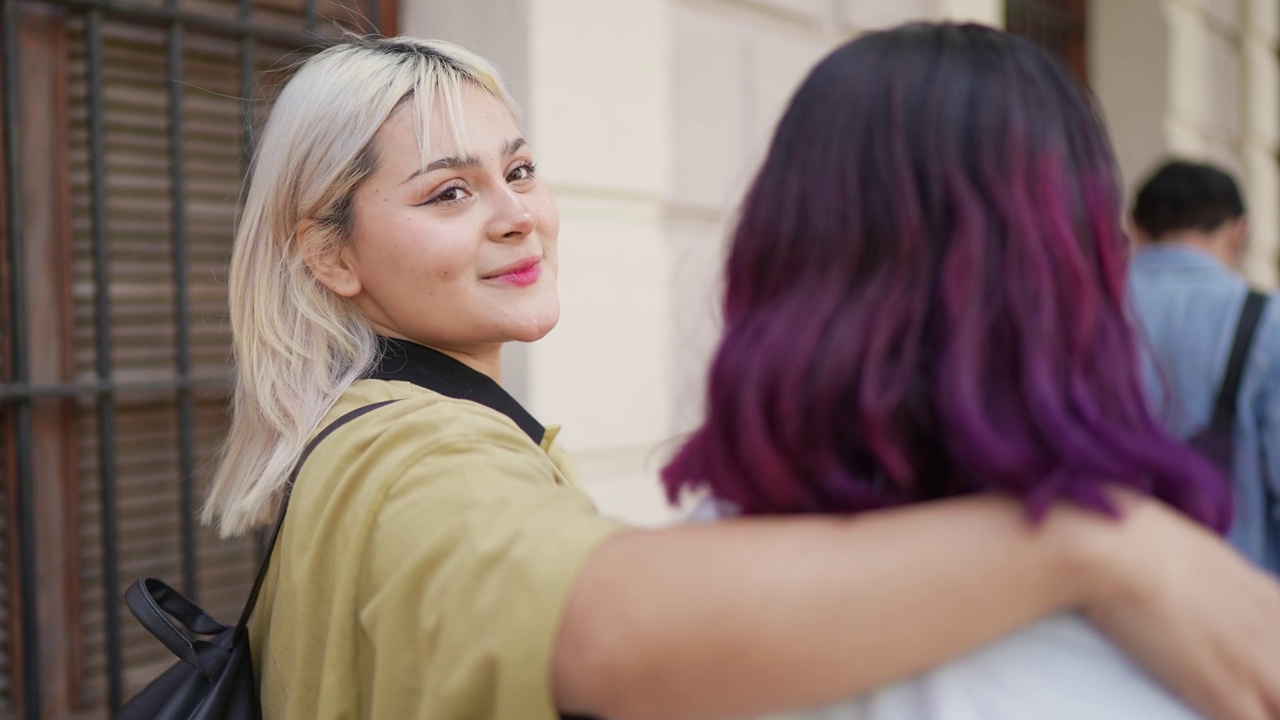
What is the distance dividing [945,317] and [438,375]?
2.70ft

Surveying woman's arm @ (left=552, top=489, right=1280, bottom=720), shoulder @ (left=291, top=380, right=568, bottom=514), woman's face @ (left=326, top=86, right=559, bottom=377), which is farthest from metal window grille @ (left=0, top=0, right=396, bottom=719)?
woman's arm @ (left=552, top=489, right=1280, bottom=720)

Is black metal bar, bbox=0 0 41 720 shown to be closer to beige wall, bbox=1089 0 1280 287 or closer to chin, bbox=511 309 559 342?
chin, bbox=511 309 559 342

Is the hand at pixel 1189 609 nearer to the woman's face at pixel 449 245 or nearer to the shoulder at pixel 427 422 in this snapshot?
the shoulder at pixel 427 422

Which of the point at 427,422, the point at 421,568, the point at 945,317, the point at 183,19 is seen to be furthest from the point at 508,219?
the point at 183,19

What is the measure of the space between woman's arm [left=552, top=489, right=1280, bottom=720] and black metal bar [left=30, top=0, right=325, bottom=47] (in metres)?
1.89

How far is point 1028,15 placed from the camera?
580 cm

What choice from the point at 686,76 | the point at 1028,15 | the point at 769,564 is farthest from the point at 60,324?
the point at 1028,15

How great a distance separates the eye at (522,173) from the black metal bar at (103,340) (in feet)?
4.04

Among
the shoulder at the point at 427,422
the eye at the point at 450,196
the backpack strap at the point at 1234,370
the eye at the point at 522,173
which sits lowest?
the backpack strap at the point at 1234,370

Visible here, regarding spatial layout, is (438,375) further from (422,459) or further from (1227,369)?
(1227,369)

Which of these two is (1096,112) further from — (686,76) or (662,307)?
(686,76)

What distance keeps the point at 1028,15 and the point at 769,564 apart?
5.84m

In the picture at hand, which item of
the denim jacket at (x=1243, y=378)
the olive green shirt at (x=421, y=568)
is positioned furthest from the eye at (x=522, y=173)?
the denim jacket at (x=1243, y=378)

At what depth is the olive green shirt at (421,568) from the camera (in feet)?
2.96
